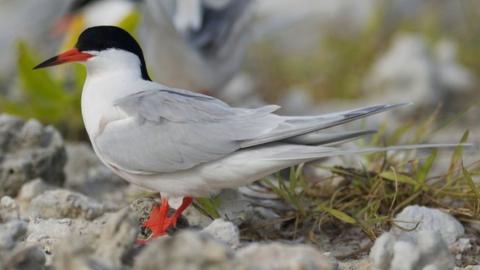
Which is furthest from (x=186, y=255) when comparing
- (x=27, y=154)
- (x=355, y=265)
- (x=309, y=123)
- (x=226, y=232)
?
(x=27, y=154)

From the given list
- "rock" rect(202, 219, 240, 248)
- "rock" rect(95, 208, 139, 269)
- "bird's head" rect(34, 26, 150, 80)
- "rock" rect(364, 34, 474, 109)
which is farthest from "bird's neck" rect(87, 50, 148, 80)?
"rock" rect(364, 34, 474, 109)

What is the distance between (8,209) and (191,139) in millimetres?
686

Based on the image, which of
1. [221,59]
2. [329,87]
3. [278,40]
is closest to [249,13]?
[221,59]

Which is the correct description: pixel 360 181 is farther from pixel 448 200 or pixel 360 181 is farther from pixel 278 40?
pixel 278 40

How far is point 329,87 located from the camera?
5992 millimetres

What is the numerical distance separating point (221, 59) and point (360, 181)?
6.90ft

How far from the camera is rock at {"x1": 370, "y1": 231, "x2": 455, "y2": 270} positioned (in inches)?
86.1

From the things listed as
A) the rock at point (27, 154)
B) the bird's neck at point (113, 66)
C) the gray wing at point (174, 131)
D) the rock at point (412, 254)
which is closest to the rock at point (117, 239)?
the gray wing at point (174, 131)

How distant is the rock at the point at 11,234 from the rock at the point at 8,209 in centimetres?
47

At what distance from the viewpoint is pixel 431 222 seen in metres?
2.80

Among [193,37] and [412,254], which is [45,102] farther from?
[412,254]

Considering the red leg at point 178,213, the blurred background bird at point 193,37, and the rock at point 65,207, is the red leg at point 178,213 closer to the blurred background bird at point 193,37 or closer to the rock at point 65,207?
the rock at point 65,207

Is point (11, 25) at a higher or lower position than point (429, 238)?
lower

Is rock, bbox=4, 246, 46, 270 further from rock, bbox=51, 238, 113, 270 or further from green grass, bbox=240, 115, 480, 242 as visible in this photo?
green grass, bbox=240, 115, 480, 242
